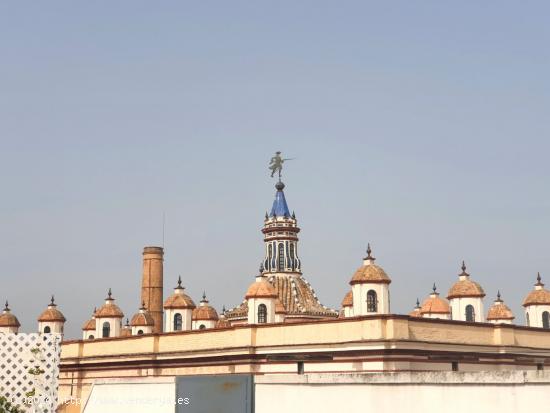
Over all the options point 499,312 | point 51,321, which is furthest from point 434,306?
point 51,321

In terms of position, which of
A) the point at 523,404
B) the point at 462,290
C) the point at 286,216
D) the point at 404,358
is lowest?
the point at 523,404

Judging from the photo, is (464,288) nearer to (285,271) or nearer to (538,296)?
(538,296)

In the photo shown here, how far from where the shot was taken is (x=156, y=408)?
2108cm

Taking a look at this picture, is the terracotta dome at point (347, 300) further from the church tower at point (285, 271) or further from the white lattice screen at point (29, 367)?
the white lattice screen at point (29, 367)

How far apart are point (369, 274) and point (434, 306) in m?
13.7

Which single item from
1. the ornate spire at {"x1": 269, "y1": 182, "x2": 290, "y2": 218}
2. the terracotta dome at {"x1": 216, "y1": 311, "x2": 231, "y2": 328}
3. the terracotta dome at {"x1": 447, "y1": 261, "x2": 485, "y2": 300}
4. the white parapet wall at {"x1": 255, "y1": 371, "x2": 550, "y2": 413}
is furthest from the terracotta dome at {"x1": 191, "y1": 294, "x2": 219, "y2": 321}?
the white parapet wall at {"x1": 255, "y1": 371, "x2": 550, "y2": 413}

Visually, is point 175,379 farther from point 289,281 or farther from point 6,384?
point 289,281

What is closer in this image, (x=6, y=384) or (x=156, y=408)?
(x=6, y=384)

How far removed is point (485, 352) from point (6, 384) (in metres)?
26.2

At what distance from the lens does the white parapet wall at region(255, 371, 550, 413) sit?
53.0ft

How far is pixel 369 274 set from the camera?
35.7 m

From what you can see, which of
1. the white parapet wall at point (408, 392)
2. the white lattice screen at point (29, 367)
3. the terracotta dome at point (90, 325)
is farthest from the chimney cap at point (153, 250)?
the white lattice screen at point (29, 367)

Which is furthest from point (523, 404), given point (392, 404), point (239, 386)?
point (239, 386)

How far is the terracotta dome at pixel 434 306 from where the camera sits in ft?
156
